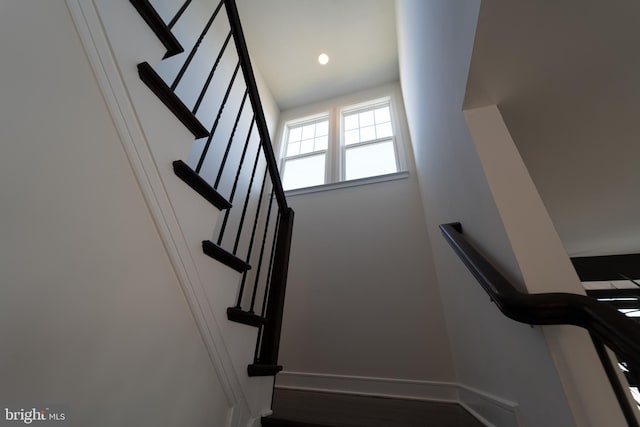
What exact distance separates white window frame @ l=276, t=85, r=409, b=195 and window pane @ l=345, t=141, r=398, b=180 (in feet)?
0.21

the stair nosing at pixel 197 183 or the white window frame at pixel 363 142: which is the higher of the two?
the white window frame at pixel 363 142

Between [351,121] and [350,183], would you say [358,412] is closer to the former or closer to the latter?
[350,183]

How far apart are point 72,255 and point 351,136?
352cm

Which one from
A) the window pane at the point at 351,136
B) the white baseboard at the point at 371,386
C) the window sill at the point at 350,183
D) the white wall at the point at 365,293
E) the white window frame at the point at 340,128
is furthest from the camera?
the window pane at the point at 351,136

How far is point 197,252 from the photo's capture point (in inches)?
→ 39.4

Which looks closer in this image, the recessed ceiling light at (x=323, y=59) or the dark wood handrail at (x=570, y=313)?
the dark wood handrail at (x=570, y=313)

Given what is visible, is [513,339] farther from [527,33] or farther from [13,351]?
[13,351]

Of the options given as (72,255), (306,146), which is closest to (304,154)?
(306,146)

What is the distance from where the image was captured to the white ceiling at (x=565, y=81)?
859mm

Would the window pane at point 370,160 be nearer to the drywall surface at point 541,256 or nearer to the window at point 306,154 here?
the window at point 306,154

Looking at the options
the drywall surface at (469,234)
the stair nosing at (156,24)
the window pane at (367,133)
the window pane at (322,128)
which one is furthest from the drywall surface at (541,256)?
the window pane at (322,128)

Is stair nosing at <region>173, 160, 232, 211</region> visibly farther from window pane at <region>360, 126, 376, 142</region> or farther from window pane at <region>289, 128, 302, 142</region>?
window pane at <region>289, 128, 302, 142</region>

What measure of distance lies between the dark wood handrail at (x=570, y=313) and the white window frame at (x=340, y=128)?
248 centimetres

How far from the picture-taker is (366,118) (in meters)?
3.89
